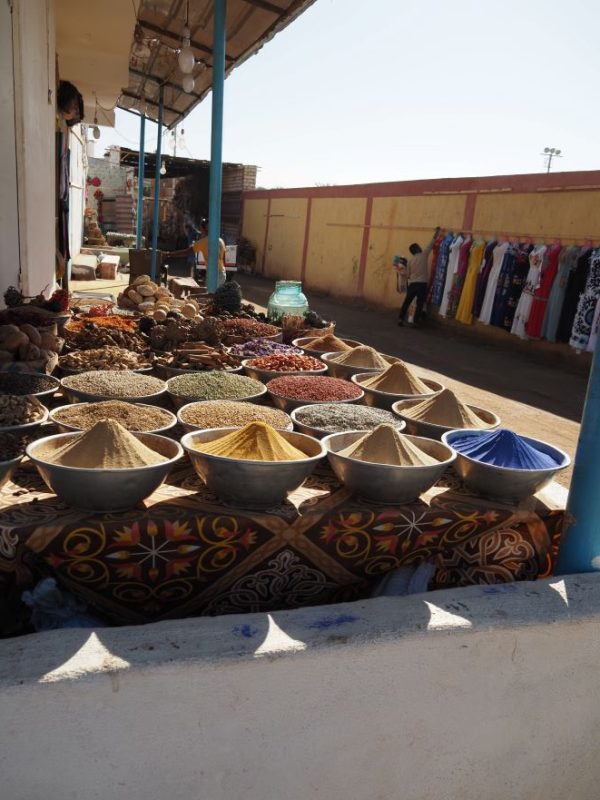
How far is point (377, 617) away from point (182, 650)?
47cm

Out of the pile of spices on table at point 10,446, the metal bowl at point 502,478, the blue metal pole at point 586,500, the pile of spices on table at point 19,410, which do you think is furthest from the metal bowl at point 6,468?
the blue metal pole at point 586,500

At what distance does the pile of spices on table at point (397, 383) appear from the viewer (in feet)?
8.20

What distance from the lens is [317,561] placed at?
1.71 m

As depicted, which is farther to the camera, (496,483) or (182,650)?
(496,483)

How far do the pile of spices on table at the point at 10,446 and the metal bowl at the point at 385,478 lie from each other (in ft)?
2.61

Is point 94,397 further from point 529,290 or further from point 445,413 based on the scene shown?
point 529,290

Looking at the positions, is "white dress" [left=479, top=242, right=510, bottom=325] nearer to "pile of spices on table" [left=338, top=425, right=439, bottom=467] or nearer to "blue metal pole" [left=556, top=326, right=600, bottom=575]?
"blue metal pole" [left=556, top=326, right=600, bottom=575]

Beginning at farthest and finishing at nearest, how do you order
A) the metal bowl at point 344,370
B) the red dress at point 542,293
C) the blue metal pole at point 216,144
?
the red dress at point 542,293 < the blue metal pole at point 216,144 < the metal bowl at point 344,370

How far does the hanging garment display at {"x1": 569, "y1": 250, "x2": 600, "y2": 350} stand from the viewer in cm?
753

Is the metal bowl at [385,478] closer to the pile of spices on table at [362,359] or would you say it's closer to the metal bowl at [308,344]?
the pile of spices on table at [362,359]

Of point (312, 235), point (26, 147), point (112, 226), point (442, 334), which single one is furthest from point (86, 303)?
point (112, 226)

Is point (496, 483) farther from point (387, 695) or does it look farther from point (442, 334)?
point (442, 334)

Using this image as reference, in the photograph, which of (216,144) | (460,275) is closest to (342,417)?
(216,144)

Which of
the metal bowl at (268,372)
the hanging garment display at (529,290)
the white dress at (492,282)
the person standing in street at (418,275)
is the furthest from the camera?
the person standing in street at (418,275)
